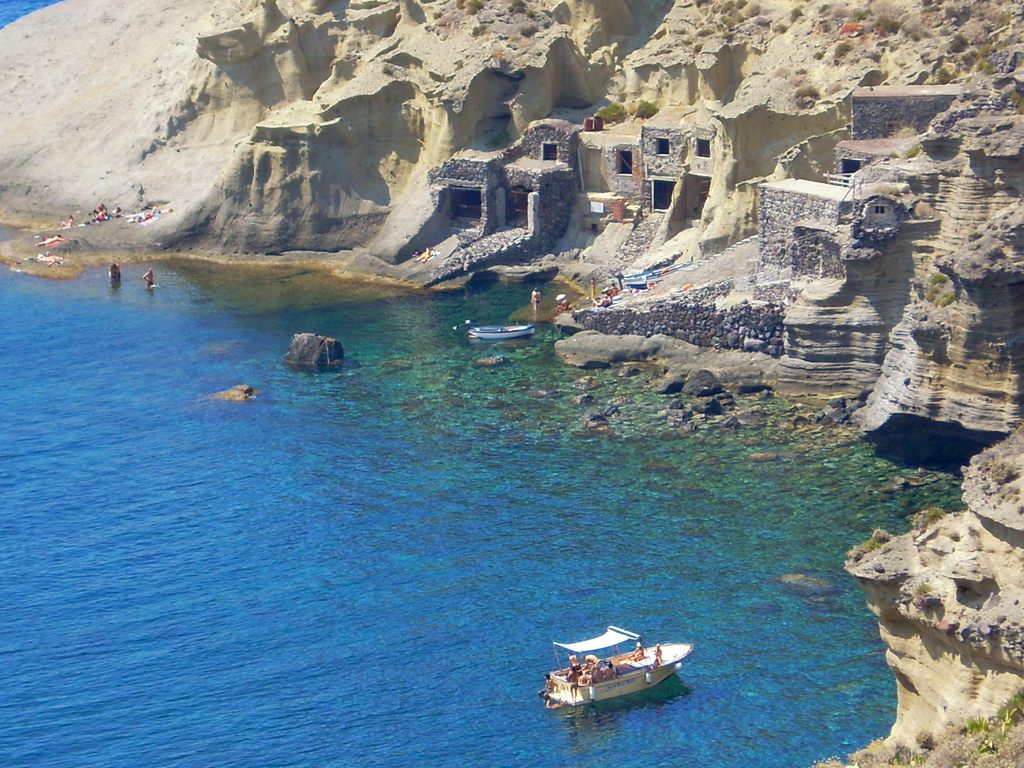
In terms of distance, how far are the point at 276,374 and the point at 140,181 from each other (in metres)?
29.2

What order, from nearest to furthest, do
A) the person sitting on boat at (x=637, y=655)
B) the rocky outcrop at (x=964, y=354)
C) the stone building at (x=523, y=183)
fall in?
the person sitting on boat at (x=637, y=655) < the rocky outcrop at (x=964, y=354) < the stone building at (x=523, y=183)

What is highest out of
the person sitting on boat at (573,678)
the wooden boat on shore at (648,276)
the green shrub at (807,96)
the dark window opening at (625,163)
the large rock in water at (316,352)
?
the green shrub at (807,96)

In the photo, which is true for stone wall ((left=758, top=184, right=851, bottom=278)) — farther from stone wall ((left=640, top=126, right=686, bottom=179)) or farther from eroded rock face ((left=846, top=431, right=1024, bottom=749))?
eroded rock face ((left=846, top=431, right=1024, bottom=749))

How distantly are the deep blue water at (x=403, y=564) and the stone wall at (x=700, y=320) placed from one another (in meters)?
2.94

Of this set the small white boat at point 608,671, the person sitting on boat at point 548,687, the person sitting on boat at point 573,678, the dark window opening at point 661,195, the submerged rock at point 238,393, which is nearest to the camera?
the person sitting on boat at point 573,678

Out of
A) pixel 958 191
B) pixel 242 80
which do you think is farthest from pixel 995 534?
pixel 242 80

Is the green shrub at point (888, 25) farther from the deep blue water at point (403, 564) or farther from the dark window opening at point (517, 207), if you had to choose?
the dark window opening at point (517, 207)

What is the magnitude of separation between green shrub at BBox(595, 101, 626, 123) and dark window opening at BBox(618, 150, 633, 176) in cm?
231

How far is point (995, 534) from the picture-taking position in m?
26.9

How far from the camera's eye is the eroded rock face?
26.0 m

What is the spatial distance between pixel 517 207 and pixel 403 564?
35453 millimetres

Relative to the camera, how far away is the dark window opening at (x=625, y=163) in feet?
251

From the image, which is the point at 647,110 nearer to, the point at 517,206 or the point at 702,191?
the point at 702,191

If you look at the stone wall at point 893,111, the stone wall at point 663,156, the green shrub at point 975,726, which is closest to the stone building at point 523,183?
the stone wall at point 663,156
